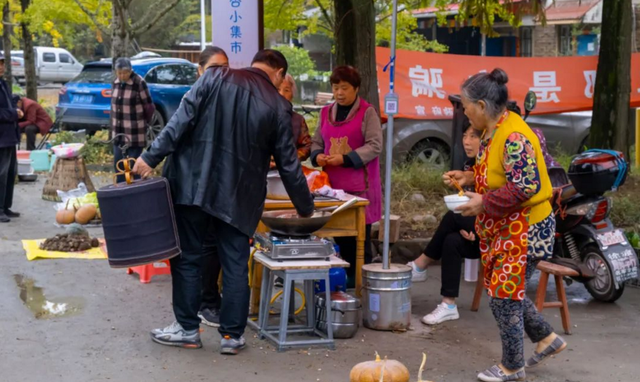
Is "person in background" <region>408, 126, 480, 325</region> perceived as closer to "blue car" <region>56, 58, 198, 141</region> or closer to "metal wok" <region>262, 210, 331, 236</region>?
"metal wok" <region>262, 210, 331, 236</region>

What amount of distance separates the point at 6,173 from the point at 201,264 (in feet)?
18.0

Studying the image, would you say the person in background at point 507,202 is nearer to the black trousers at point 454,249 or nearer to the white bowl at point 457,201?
the white bowl at point 457,201

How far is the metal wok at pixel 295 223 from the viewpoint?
5.84 meters

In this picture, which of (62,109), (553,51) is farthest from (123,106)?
(553,51)

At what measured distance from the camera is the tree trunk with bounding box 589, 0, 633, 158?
37.3 feet

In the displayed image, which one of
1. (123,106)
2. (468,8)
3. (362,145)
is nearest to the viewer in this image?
(362,145)

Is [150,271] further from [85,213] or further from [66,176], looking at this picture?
[66,176]

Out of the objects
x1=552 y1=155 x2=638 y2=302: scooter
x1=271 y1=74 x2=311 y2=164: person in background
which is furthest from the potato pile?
x1=552 y1=155 x2=638 y2=302: scooter

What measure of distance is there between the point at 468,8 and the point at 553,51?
2164 centimetres

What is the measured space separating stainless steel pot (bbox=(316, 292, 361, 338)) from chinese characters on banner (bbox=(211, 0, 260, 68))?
7.47 feet

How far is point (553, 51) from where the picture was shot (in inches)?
1204

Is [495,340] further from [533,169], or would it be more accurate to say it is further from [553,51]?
[553,51]

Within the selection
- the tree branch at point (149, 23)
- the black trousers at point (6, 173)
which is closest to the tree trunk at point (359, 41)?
the black trousers at point (6, 173)

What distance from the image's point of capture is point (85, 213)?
33.5 ft
